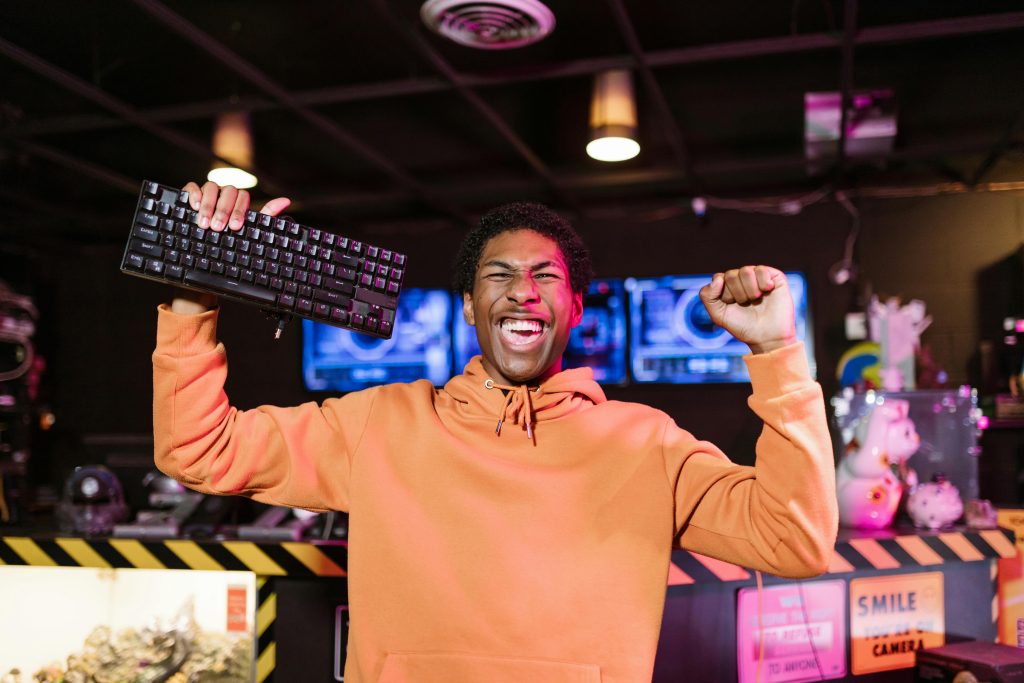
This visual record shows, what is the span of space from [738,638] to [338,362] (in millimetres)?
4701

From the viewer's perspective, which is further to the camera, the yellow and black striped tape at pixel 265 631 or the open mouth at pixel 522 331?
the yellow and black striped tape at pixel 265 631

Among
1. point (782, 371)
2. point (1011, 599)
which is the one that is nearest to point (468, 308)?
point (782, 371)

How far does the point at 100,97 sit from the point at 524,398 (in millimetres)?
3750

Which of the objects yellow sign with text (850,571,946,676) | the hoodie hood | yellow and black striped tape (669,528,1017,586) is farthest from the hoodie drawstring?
yellow sign with text (850,571,946,676)

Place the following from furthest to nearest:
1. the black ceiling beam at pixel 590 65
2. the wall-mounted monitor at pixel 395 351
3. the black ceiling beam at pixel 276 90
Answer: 1. the wall-mounted monitor at pixel 395 351
2. the black ceiling beam at pixel 590 65
3. the black ceiling beam at pixel 276 90

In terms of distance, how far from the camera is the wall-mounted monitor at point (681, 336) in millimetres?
5742

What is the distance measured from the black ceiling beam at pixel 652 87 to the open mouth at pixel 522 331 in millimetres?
2255

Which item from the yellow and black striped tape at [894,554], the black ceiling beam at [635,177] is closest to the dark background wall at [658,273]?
the black ceiling beam at [635,177]

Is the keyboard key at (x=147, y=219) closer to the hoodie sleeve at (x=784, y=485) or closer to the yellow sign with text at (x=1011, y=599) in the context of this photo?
the hoodie sleeve at (x=784, y=485)

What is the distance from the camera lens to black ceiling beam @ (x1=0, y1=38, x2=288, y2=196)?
A: 3.82 meters

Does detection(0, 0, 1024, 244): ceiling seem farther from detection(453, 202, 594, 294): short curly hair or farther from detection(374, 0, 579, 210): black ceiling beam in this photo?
detection(453, 202, 594, 294): short curly hair

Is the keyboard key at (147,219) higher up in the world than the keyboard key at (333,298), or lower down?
higher up

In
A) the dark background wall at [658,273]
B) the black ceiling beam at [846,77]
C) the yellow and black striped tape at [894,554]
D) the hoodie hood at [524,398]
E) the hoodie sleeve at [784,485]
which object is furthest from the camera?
the dark background wall at [658,273]

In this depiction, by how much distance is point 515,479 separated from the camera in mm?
1456
